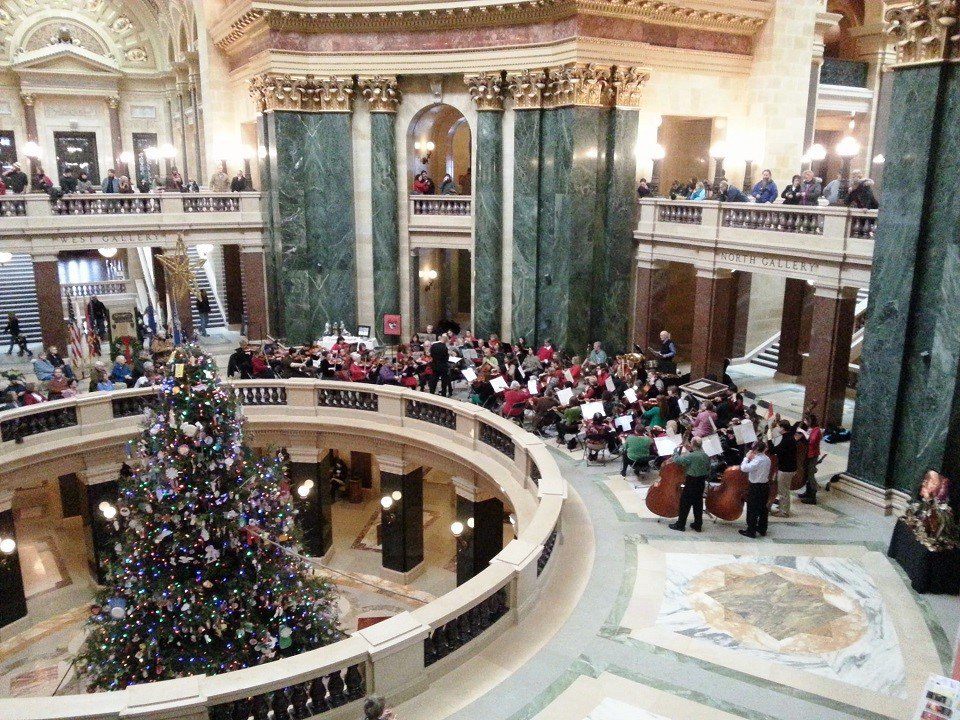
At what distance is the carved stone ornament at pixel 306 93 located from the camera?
2139 cm

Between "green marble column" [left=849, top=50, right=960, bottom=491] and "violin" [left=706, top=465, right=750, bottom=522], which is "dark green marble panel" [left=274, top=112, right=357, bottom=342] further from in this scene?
"green marble column" [left=849, top=50, right=960, bottom=491]

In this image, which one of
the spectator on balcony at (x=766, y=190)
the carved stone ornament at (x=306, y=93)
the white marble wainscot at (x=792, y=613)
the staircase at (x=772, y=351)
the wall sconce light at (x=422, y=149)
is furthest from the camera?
the wall sconce light at (x=422, y=149)

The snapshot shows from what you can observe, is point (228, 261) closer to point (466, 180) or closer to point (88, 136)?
point (466, 180)

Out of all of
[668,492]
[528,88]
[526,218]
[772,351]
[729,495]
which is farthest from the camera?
[772,351]

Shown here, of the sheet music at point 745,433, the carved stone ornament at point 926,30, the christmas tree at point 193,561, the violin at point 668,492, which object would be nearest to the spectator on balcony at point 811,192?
the carved stone ornament at point 926,30

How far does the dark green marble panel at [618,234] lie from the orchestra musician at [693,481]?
9.98 metres

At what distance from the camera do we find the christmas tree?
8133 millimetres

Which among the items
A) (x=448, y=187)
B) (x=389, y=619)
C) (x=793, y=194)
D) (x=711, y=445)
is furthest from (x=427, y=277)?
(x=389, y=619)

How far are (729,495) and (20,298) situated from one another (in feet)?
83.9

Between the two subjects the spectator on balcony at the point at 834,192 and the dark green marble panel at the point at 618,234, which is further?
the dark green marble panel at the point at 618,234

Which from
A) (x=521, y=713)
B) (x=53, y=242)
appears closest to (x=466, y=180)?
(x=53, y=242)

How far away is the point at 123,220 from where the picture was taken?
2256cm

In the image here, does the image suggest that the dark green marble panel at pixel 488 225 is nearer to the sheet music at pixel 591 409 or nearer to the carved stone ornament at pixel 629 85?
the carved stone ornament at pixel 629 85

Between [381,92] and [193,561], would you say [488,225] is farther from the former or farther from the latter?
[193,561]
